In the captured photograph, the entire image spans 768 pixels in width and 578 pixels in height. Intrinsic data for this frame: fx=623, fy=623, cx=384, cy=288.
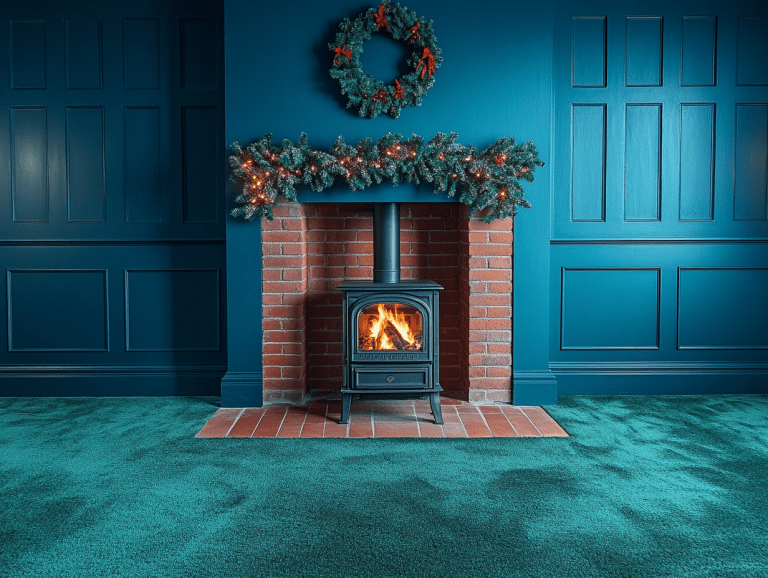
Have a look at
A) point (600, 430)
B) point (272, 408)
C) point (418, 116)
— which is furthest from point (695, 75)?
point (272, 408)

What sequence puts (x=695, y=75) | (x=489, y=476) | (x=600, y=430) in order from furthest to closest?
(x=695, y=75) → (x=600, y=430) → (x=489, y=476)

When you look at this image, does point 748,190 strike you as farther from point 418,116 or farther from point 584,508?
point 584,508

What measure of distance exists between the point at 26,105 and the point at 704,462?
4.51 metres

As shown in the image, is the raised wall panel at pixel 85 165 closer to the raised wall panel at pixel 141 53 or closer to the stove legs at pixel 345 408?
the raised wall panel at pixel 141 53

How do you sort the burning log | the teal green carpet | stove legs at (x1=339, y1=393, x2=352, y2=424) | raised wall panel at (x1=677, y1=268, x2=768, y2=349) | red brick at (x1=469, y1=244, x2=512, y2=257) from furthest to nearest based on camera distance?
raised wall panel at (x1=677, y1=268, x2=768, y2=349), red brick at (x1=469, y1=244, x2=512, y2=257), the burning log, stove legs at (x1=339, y1=393, x2=352, y2=424), the teal green carpet

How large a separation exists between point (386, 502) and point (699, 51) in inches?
139

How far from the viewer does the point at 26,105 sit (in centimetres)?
411

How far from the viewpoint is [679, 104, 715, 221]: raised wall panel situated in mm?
4090

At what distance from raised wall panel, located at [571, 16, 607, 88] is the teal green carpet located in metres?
2.18

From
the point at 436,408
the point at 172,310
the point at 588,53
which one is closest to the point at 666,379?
the point at 436,408

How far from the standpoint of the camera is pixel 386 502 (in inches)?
96.9

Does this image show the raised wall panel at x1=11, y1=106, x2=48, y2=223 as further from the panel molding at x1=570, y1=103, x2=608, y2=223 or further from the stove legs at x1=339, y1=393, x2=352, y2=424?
the panel molding at x1=570, y1=103, x2=608, y2=223

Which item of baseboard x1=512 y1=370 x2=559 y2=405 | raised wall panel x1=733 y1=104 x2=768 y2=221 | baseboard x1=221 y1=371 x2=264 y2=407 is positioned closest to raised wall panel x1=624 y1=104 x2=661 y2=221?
raised wall panel x1=733 y1=104 x2=768 y2=221

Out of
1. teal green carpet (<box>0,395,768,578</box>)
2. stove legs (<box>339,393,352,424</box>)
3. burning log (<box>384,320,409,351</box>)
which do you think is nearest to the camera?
teal green carpet (<box>0,395,768,578</box>)
